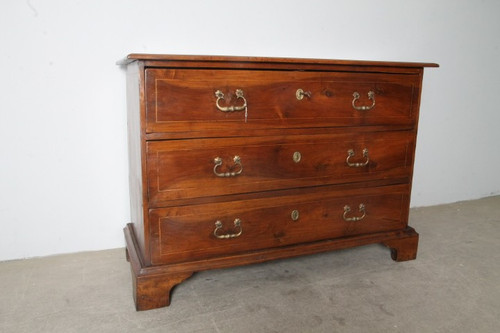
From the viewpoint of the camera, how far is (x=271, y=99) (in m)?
1.55

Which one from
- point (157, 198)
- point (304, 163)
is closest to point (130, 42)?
point (157, 198)

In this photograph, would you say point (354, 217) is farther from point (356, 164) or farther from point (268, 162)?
point (268, 162)

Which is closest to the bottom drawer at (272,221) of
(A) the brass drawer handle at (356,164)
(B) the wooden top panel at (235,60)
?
(A) the brass drawer handle at (356,164)

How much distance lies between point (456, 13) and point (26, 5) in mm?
2481

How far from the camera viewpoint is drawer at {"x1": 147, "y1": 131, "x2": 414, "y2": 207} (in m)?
1.47

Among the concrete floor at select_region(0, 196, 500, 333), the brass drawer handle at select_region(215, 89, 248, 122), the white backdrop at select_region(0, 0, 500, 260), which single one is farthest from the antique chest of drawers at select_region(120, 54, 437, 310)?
the white backdrop at select_region(0, 0, 500, 260)

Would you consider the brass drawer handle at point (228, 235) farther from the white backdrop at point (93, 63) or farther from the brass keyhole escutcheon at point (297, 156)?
the white backdrop at point (93, 63)

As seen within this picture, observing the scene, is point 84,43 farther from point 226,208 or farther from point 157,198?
point 226,208

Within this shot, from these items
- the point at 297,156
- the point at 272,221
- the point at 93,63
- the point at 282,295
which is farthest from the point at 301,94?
the point at 93,63

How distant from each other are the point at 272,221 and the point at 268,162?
25cm

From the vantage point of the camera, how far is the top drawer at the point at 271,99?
55.8 inches

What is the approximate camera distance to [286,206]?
5.54 ft

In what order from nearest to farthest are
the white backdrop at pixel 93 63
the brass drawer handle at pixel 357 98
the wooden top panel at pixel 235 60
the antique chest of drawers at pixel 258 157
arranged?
1. the wooden top panel at pixel 235 60
2. the antique chest of drawers at pixel 258 157
3. the brass drawer handle at pixel 357 98
4. the white backdrop at pixel 93 63

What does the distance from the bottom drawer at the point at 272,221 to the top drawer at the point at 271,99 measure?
301 mm
